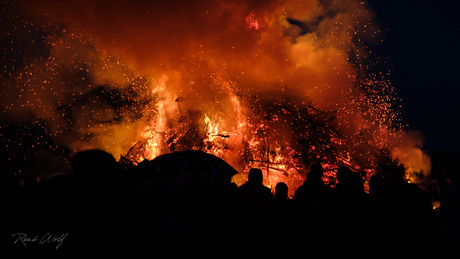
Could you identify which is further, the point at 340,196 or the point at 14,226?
the point at 340,196

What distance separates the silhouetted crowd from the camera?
1.81 m

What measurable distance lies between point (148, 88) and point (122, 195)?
41.3 ft

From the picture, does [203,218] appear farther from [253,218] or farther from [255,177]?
[255,177]

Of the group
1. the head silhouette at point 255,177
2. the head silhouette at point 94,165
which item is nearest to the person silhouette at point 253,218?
the head silhouette at point 255,177

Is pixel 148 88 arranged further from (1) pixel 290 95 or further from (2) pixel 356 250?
(2) pixel 356 250

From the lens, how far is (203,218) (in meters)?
2.65

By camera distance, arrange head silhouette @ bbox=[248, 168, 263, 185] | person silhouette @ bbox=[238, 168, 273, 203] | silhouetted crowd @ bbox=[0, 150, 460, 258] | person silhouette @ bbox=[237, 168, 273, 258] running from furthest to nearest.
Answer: head silhouette @ bbox=[248, 168, 263, 185]
person silhouette @ bbox=[238, 168, 273, 203]
person silhouette @ bbox=[237, 168, 273, 258]
silhouetted crowd @ bbox=[0, 150, 460, 258]

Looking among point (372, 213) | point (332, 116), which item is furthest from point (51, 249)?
point (332, 116)

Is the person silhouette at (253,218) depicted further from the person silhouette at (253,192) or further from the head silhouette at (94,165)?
the head silhouette at (94,165)

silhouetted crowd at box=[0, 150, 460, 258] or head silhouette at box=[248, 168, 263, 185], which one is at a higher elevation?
head silhouette at box=[248, 168, 263, 185]

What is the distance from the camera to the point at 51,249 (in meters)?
1.85

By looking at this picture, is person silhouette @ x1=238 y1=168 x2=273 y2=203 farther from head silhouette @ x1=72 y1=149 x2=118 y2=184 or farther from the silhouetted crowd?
head silhouette @ x1=72 y1=149 x2=118 y2=184

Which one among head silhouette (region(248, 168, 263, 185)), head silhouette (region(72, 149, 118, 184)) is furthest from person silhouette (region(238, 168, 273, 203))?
head silhouette (region(72, 149, 118, 184))

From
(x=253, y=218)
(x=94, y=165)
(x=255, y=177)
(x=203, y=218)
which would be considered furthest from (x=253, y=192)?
(x=94, y=165)
